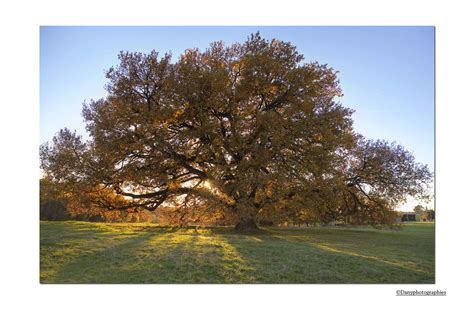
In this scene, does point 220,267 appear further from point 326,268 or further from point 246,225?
point 246,225

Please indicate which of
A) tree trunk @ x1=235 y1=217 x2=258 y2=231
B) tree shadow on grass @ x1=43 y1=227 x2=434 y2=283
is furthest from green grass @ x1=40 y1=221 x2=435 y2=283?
tree trunk @ x1=235 y1=217 x2=258 y2=231

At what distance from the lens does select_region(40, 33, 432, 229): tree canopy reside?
16312 mm

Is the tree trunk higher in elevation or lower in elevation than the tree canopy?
lower

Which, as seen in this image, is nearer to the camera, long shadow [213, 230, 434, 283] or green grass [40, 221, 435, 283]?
green grass [40, 221, 435, 283]

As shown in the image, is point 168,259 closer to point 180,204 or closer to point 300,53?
point 180,204

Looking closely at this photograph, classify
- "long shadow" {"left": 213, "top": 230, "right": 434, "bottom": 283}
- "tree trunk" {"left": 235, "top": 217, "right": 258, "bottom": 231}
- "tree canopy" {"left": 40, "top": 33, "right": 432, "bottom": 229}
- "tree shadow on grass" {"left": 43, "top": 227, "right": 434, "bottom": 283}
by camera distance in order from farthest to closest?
"tree trunk" {"left": 235, "top": 217, "right": 258, "bottom": 231} < "tree canopy" {"left": 40, "top": 33, "right": 432, "bottom": 229} < "long shadow" {"left": 213, "top": 230, "right": 434, "bottom": 283} < "tree shadow on grass" {"left": 43, "top": 227, "right": 434, "bottom": 283}

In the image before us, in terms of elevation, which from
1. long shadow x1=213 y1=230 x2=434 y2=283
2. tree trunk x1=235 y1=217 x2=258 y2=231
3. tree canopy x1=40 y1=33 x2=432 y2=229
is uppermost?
tree canopy x1=40 y1=33 x2=432 y2=229

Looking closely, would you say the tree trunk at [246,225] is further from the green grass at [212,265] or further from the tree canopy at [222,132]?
the green grass at [212,265]

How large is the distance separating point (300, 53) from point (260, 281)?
11.7 meters

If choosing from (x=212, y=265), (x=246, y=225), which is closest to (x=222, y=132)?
(x=246, y=225)

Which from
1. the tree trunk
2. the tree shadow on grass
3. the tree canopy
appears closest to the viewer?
the tree shadow on grass

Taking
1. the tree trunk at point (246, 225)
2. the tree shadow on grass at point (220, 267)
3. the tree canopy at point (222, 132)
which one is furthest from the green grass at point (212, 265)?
the tree trunk at point (246, 225)

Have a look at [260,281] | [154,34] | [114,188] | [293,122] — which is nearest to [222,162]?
[293,122]

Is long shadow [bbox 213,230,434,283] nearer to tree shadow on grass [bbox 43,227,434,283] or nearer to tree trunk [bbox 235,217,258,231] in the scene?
tree shadow on grass [bbox 43,227,434,283]
